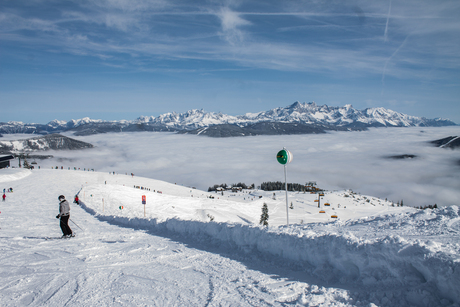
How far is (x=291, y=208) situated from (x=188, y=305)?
8279 cm

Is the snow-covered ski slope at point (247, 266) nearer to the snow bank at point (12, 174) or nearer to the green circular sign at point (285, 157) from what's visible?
the green circular sign at point (285, 157)

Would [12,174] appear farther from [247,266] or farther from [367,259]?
[367,259]

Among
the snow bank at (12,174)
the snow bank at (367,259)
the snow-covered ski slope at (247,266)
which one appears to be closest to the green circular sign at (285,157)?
the snow-covered ski slope at (247,266)

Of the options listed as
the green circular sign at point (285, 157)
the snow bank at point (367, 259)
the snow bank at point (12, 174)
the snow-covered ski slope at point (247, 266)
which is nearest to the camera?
the snow bank at point (367, 259)

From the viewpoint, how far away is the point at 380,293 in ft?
18.7

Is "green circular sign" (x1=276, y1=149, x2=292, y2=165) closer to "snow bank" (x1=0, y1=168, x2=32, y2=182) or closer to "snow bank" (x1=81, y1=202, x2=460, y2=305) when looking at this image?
"snow bank" (x1=81, y1=202, x2=460, y2=305)

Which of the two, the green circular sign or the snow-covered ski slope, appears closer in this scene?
the snow-covered ski slope

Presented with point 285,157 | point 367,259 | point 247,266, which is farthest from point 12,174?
point 367,259

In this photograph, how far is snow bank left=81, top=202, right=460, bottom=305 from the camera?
17.3ft

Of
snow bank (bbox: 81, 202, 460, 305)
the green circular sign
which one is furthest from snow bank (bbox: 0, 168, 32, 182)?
snow bank (bbox: 81, 202, 460, 305)

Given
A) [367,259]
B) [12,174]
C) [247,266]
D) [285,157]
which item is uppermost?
[285,157]

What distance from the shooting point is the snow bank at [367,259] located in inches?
208

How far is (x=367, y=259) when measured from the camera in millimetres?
6520

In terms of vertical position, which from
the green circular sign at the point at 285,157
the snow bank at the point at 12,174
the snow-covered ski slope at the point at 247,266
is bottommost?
the snow bank at the point at 12,174
